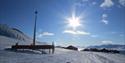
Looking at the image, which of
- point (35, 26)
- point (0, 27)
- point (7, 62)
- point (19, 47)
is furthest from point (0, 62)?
point (0, 27)

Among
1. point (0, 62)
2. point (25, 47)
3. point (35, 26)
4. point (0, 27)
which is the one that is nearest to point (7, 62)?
point (0, 62)

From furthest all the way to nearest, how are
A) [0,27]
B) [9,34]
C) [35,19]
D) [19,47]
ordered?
1. [0,27]
2. [9,34]
3. [35,19]
4. [19,47]

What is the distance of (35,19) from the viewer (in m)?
48.3

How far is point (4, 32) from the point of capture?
111125 mm

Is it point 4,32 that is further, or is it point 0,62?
point 4,32

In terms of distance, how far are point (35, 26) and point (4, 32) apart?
67.9 meters

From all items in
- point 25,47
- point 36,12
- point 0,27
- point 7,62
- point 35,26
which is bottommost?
point 7,62

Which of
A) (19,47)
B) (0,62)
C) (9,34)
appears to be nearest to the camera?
(0,62)

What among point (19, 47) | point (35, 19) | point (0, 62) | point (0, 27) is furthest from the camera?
point (0, 27)

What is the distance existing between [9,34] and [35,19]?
63.0 m

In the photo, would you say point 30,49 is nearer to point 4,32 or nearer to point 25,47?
point 25,47

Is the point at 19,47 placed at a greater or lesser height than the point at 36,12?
lesser

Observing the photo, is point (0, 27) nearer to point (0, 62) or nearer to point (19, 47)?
point (19, 47)

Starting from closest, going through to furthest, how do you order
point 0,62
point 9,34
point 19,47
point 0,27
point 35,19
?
point 0,62
point 19,47
point 35,19
point 9,34
point 0,27
